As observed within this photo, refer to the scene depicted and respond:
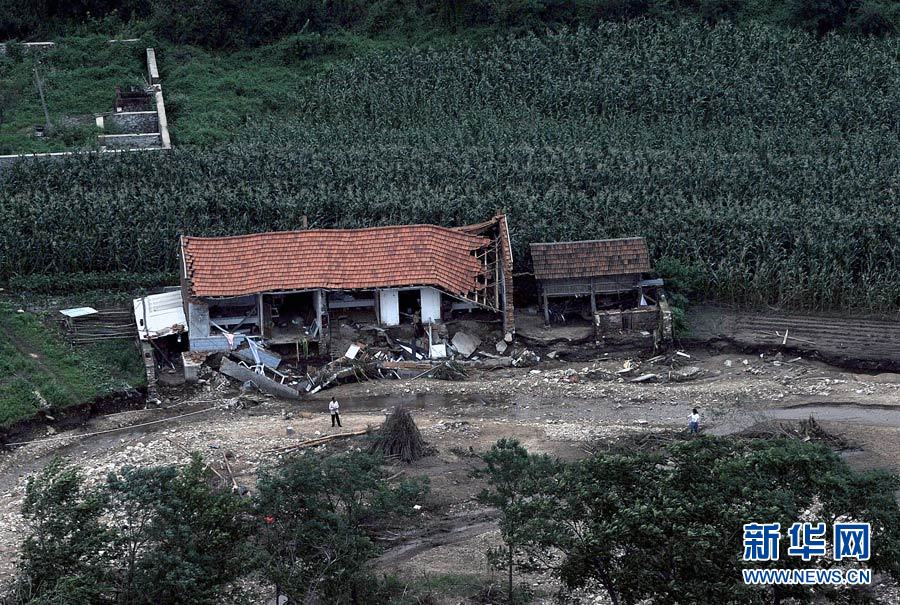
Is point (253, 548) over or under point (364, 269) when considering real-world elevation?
under

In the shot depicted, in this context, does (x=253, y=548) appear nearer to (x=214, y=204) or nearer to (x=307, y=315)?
(x=307, y=315)

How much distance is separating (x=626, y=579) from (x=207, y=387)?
58.0 ft

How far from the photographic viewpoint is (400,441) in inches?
1419

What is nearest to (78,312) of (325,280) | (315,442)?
(325,280)

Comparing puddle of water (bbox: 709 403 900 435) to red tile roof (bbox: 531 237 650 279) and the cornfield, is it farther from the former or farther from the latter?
red tile roof (bbox: 531 237 650 279)

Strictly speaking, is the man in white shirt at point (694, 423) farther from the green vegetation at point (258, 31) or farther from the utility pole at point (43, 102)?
the utility pole at point (43, 102)

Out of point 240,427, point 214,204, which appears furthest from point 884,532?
point 214,204

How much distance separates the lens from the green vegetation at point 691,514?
87.7ft

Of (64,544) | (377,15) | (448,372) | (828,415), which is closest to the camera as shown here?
(64,544)

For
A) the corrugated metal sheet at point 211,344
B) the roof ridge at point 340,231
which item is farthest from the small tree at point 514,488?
the roof ridge at point 340,231

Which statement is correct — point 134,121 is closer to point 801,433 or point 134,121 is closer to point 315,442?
point 315,442

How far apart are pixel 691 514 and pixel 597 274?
17.8 m

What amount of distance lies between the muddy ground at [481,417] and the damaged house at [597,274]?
101 inches

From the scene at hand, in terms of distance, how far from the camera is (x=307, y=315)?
4416cm
